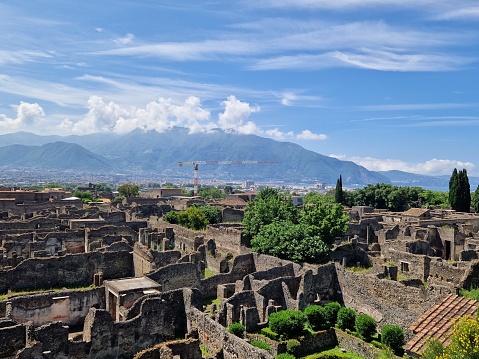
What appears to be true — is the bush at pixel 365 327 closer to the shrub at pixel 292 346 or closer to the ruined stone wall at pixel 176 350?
the shrub at pixel 292 346

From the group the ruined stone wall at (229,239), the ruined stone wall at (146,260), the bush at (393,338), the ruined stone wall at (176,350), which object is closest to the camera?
the ruined stone wall at (176,350)

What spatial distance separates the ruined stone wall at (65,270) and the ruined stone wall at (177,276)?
4483 millimetres

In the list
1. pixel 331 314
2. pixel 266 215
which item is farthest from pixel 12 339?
pixel 266 215

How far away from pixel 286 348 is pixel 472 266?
1006 centimetres

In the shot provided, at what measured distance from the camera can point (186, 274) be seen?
89.5ft

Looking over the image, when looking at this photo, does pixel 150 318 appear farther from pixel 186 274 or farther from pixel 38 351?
pixel 186 274

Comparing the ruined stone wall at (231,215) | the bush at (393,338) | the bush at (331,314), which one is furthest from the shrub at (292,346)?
the ruined stone wall at (231,215)

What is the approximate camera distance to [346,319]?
77.8 feet

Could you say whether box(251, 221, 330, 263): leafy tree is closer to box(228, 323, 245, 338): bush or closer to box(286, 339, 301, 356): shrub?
box(286, 339, 301, 356): shrub

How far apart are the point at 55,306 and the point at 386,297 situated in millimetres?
18186

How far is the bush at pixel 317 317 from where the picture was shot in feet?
78.1

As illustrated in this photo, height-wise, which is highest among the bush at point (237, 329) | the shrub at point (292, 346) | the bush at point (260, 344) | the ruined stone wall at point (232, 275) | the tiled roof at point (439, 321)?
the tiled roof at point (439, 321)

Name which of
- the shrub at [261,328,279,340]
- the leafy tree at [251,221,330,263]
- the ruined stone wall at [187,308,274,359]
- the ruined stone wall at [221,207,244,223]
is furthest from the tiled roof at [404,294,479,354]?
the ruined stone wall at [221,207,244,223]

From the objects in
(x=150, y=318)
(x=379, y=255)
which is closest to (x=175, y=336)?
(x=150, y=318)
